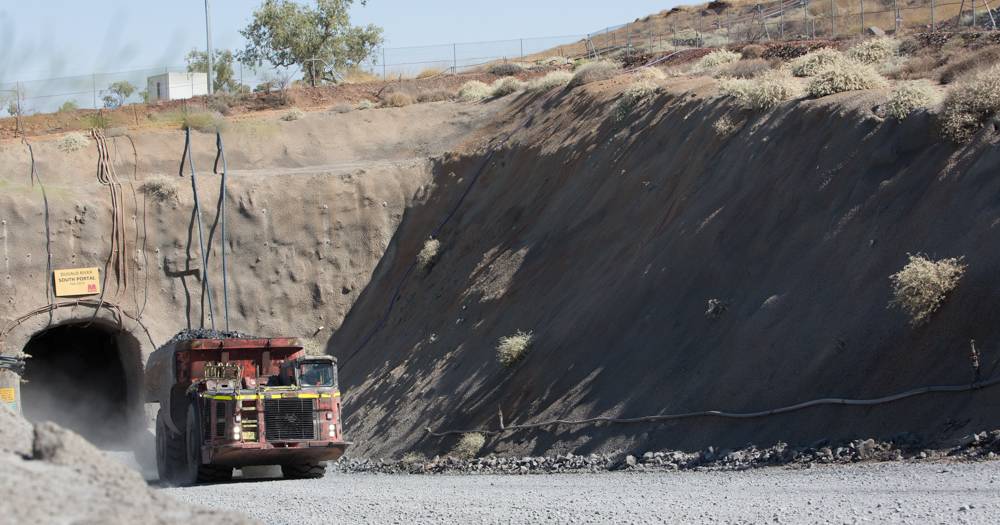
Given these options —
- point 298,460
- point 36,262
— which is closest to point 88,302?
point 36,262

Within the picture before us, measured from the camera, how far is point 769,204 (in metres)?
23.0

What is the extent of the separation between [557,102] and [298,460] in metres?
19.8

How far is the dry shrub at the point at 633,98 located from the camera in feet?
108

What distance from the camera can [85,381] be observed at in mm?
41281

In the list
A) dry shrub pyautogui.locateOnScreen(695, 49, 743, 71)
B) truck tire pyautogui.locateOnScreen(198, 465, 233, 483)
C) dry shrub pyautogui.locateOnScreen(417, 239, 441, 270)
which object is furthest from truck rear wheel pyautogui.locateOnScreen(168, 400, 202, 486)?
dry shrub pyautogui.locateOnScreen(695, 49, 743, 71)

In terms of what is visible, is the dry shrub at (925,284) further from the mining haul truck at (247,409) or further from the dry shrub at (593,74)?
the dry shrub at (593,74)

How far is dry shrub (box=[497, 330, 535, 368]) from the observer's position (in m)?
25.2

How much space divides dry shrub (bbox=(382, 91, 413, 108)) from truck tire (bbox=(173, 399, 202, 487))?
24918 millimetres

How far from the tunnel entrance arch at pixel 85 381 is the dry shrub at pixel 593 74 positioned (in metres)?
16.7

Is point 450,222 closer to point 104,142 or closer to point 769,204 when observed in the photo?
point 104,142

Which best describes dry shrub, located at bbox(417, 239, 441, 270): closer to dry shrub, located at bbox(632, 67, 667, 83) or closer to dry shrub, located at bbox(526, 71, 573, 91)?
dry shrub, located at bbox(632, 67, 667, 83)

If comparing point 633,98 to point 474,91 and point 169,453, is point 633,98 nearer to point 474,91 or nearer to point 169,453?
point 474,91

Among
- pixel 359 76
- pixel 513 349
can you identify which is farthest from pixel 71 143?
pixel 359 76

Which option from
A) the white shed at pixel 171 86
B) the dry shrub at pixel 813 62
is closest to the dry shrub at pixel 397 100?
the dry shrub at pixel 813 62
